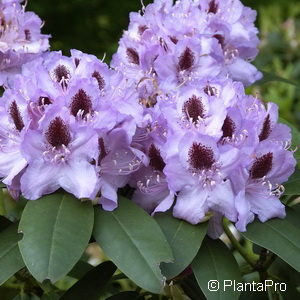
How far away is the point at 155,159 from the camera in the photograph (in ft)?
3.76

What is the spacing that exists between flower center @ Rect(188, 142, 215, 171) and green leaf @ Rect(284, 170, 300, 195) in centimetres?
17

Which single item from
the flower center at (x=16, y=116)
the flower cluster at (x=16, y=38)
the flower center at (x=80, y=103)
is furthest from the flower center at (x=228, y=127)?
the flower cluster at (x=16, y=38)

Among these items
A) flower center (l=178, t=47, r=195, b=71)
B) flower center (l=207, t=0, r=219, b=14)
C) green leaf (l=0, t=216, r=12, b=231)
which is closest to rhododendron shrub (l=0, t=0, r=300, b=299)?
green leaf (l=0, t=216, r=12, b=231)

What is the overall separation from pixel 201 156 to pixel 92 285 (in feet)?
1.04

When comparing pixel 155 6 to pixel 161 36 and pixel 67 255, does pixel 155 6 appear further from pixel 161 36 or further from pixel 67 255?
→ pixel 67 255

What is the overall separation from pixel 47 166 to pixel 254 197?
0.33m

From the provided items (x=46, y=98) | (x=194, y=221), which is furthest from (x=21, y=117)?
(x=194, y=221)

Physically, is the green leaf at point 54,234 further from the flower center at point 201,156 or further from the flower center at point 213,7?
the flower center at point 213,7

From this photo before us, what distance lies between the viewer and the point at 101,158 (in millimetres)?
1123

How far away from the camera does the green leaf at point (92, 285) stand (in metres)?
1.23

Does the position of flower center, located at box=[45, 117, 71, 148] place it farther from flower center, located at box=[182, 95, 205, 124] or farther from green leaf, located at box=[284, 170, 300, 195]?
green leaf, located at box=[284, 170, 300, 195]

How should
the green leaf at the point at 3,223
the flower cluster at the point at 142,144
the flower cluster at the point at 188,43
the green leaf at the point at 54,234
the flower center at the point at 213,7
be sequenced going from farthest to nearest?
the flower center at the point at 213,7 < the flower cluster at the point at 188,43 < the green leaf at the point at 3,223 < the flower cluster at the point at 142,144 < the green leaf at the point at 54,234

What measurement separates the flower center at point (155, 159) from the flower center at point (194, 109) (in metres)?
0.07

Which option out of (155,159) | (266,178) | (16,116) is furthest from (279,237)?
(16,116)
